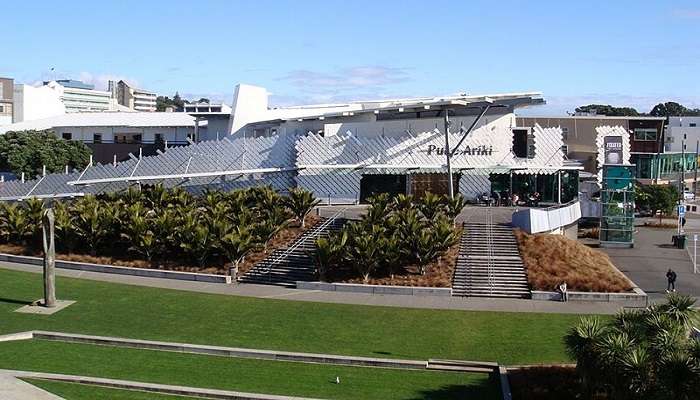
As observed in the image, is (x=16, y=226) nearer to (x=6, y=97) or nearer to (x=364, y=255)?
(x=364, y=255)

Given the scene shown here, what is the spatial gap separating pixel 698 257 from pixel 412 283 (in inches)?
761

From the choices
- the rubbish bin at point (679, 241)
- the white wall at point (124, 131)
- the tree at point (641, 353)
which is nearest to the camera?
the tree at point (641, 353)

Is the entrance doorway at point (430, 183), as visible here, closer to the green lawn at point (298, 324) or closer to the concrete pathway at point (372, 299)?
the concrete pathway at point (372, 299)

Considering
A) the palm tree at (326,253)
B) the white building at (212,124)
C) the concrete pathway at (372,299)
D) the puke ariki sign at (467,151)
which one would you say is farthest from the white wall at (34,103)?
the palm tree at (326,253)

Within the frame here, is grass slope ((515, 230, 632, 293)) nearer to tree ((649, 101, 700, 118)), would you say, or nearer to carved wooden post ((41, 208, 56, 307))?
carved wooden post ((41, 208, 56, 307))

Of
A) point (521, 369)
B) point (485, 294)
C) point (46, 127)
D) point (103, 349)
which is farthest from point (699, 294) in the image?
point (46, 127)

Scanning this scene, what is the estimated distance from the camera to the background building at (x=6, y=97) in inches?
4065

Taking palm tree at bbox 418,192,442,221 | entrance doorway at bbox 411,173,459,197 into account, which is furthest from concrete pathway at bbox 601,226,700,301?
entrance doorway at bbox 411,173,459,197

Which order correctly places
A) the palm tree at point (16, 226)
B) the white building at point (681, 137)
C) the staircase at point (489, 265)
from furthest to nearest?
the white building at point (681, 137) → the palm tree at point (16, 226) → the staircase at point (489, 265)

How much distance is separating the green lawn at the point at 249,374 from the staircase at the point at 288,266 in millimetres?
11880

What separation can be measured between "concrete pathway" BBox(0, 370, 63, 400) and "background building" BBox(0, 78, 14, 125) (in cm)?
9010

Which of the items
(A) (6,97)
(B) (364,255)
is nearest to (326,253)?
(B) (364,255)

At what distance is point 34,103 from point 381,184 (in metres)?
72.5

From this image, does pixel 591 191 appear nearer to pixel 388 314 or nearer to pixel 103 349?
pixel 388 314
